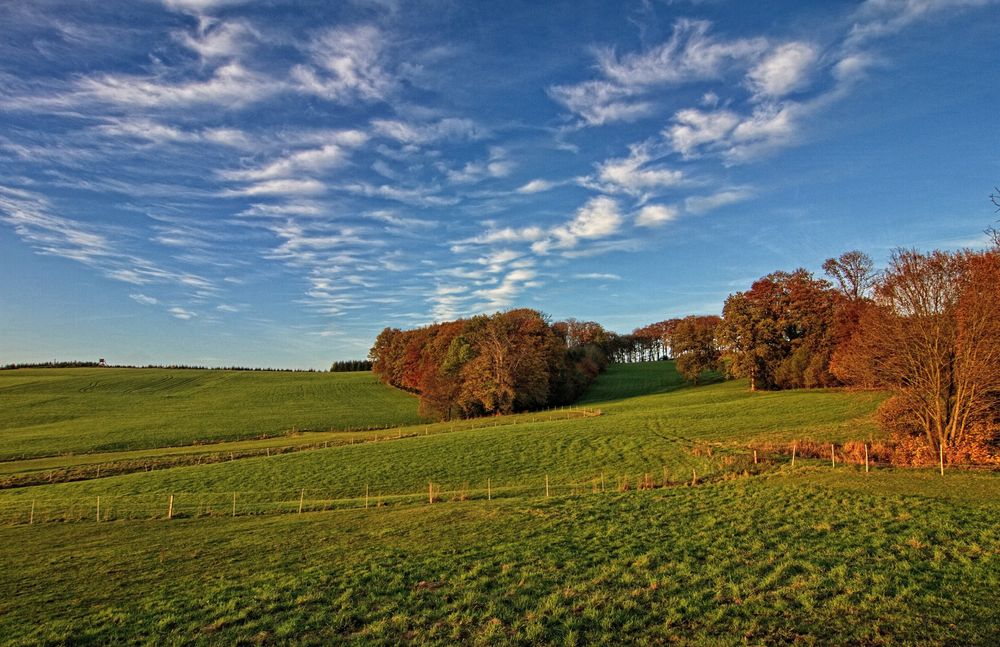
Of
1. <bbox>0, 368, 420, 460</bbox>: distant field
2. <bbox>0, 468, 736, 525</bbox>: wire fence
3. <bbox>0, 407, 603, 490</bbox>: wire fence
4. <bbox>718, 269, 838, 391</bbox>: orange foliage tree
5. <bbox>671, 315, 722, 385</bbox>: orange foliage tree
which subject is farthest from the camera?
<bbox>671, 315, 722, 385</bbox>: orange foliage tree

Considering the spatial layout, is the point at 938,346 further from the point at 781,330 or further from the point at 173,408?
the point at 173,408

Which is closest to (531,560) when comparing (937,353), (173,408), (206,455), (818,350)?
(937,353)

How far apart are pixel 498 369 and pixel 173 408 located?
54556 mm

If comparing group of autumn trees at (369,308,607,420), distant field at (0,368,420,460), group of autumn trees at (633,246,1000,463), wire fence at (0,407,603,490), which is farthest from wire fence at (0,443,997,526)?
group of autumn trees at (369,308,607,420)

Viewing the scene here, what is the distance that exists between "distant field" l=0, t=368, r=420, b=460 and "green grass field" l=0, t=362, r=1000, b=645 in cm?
2753

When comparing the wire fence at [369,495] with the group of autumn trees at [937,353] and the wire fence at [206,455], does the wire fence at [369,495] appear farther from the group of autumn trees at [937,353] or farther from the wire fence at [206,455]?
the wire fence at [206,455]

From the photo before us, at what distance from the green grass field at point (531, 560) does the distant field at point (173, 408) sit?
27534 millimetres

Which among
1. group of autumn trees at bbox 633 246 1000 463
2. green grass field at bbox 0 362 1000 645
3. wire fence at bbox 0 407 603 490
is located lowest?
wire fence at bbox 0 407 603 490

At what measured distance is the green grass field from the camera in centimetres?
1027

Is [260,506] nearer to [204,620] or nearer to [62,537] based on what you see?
[62,537]

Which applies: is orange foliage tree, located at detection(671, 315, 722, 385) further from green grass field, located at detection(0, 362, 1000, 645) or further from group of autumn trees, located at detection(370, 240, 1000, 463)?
green grass field, located at detection(0, 362, 1000, 645)

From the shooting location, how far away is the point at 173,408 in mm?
81812

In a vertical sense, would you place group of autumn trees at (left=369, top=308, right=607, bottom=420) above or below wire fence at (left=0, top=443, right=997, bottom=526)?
above

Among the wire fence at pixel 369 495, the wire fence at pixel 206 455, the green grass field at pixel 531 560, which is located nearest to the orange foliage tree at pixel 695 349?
the wire fence at pixel 206 455
